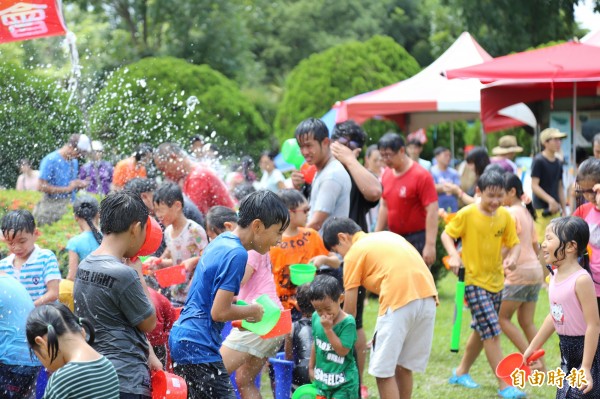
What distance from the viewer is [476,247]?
7.46m

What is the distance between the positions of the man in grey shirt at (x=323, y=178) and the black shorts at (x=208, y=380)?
7.46 feet

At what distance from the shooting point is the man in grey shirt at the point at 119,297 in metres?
4.18

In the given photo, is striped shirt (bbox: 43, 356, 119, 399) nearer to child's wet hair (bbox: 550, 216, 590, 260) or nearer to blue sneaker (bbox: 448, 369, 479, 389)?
child's wet hair (bbox: 550, 216, 590, 260)

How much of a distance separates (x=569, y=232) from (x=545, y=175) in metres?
5.33

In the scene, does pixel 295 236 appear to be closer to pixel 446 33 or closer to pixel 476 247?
pixel 476 247

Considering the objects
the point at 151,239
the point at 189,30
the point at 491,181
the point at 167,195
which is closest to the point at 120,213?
the point at 151,239

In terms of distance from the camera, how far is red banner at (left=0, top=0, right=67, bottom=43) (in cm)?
831

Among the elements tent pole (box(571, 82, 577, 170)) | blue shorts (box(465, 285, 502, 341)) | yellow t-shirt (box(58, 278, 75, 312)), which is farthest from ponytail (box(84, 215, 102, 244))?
tent pole (box(571, 82, 577, 170))

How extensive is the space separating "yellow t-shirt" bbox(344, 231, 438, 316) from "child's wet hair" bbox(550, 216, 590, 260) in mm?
939

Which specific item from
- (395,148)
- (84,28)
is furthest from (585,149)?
(84,28)

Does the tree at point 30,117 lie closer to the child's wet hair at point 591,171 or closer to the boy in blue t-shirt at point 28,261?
the boy in blue t-shirt at point 28,261

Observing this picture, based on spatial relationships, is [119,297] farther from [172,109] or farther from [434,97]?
[172,109]

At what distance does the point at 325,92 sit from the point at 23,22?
1370cm

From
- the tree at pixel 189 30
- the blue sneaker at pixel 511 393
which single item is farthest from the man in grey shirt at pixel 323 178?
the tree at pixel 189 30
